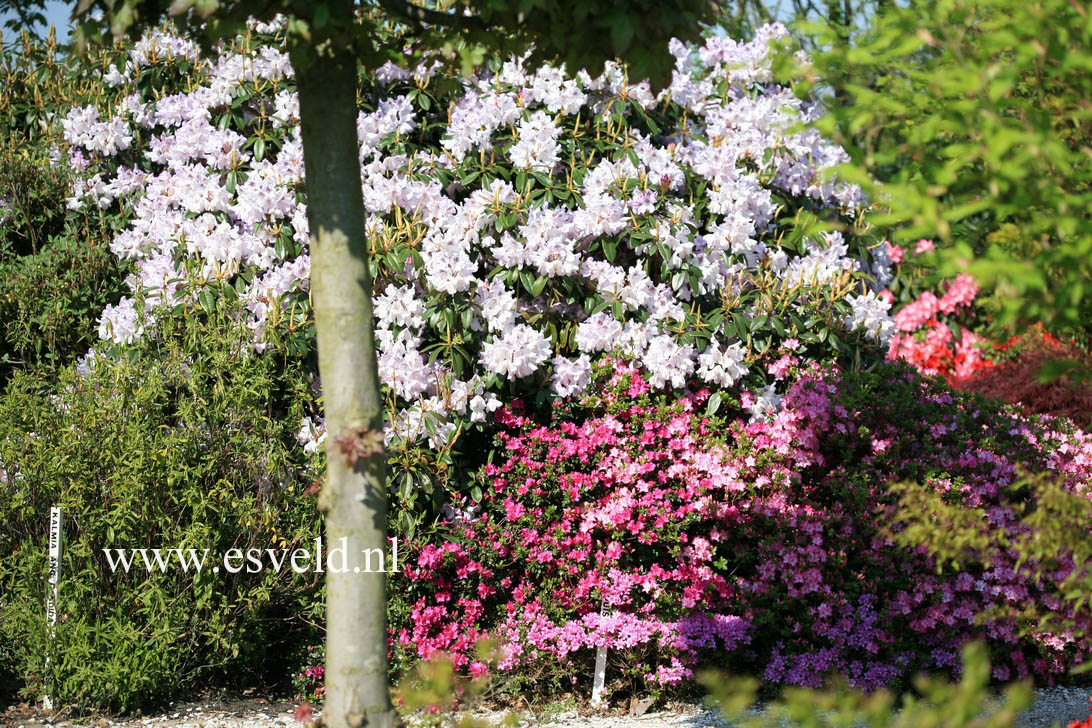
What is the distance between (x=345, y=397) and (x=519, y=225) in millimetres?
2428

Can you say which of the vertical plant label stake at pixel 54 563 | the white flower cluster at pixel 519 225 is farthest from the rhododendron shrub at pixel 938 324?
the vertical plant label stake at pixel 54 563

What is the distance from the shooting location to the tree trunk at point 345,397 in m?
2.53

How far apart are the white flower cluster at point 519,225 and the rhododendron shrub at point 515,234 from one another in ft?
0.04

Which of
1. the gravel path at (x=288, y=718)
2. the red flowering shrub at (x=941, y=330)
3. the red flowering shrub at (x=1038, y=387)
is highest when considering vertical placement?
the red flowering shrub at (x=941, y=330)

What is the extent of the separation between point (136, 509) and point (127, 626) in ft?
1.54

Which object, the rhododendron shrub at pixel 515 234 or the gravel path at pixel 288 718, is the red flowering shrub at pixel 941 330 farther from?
the gravel path at pixel 288 718

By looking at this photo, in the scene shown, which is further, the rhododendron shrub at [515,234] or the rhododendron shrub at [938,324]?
the rhododendron shrub at [938,324]

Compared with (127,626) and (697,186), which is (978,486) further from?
(127,626)

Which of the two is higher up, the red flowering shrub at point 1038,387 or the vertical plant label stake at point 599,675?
the red flowering shrub at point 1038,387

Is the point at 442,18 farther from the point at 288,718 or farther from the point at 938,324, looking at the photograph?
the point at 938,324

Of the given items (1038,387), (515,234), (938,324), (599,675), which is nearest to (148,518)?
(599,675)

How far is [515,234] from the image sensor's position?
191 inches

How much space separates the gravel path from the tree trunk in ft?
5.07

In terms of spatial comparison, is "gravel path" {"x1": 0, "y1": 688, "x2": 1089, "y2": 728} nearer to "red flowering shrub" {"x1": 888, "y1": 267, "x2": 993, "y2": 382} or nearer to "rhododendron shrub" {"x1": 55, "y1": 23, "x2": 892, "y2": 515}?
"rhododendron shrub" {"x1": 55, "y1": 23, "x2": 892, "y2": 515}
